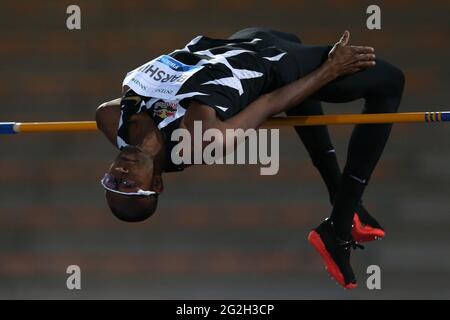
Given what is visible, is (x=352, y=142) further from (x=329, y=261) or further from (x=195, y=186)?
(x=195, y=186)

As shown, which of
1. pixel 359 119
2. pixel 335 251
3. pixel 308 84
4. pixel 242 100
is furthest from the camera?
pixel 335 251

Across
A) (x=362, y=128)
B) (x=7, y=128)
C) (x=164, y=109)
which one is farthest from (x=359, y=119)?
(x=7, y=128)

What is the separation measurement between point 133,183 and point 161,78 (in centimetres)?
39

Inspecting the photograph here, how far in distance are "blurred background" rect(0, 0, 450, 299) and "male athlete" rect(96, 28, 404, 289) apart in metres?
1.65

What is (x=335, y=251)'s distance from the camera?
3979mm

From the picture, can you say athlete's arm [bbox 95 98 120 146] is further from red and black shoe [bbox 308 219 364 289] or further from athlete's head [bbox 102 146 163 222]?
red and black shoe [bbox 308 219 364 289]

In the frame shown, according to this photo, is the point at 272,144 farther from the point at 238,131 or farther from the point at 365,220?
the point at 238,131

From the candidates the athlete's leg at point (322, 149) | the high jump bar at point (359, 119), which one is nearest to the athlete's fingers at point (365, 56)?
the high jump bar at point (359, 119)

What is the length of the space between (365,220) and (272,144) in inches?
19.7

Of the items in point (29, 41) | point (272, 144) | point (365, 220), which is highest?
point (29, 41)

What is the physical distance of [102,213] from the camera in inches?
229

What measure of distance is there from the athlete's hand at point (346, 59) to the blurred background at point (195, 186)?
186 cm

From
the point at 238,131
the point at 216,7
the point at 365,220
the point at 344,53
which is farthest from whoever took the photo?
the point at 216,7

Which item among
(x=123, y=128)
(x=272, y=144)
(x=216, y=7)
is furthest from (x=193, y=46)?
(x=216, y=7)
